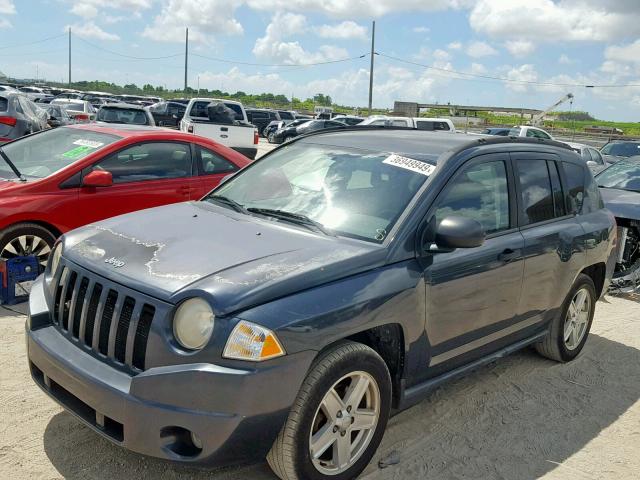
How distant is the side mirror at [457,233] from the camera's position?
11.0ft

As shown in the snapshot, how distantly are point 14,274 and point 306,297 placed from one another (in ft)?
11.7

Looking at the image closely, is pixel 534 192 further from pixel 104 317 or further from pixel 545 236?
pixel 104 317

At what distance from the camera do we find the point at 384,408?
3309 mm

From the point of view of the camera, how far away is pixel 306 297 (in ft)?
9.59

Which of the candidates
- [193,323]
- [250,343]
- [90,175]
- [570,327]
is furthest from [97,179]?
[570,327]

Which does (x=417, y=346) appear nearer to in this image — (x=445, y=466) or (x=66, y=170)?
(x=445, y=466)

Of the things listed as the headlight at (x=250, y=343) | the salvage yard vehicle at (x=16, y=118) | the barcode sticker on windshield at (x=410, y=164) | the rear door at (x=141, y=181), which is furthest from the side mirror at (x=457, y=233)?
the salvage yard vehicle at (x=16, y=118)

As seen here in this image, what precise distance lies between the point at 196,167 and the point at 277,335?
4581 millimetres

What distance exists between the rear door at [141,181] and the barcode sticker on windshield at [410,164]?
3348 millimetres

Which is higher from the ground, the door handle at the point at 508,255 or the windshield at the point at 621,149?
the windshield at the point at 621,149

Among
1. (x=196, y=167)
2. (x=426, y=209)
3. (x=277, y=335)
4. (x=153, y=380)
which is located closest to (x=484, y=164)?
(x=426, y=209)

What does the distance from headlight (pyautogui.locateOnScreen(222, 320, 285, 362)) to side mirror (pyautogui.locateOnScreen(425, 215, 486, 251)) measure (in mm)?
1165

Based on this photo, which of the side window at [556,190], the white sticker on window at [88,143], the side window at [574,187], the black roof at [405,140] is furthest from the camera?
the white sticker on window at [88,143]

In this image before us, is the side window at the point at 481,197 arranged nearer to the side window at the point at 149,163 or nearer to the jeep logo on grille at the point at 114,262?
the jeep logo on grille at the point at 114,262
